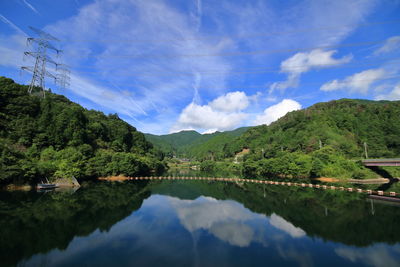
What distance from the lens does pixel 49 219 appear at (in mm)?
15531

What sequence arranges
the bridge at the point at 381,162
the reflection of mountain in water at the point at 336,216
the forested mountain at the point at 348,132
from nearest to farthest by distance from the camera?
the reflection of mountain in water at the point at 336,216 < the bridge at the point at 381,162 < the forested mountain at the point at 348,132

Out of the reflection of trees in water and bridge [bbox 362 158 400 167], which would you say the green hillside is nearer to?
bridge [bbox 362 158 400 167]

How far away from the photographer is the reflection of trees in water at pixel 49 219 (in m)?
11.2

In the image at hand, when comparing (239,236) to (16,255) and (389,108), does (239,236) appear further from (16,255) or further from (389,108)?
(389,108)

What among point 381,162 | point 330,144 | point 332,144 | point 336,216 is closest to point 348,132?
point 332,144

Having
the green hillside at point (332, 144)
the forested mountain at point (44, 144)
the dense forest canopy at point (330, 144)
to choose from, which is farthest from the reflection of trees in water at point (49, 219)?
the green hillside at point (332, 144)

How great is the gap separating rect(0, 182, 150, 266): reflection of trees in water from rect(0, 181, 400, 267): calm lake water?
49 mm

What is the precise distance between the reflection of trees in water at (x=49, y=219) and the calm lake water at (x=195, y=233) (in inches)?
1.9

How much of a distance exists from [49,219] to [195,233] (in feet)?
34.0

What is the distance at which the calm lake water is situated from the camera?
1026cm

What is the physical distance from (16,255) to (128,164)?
36531 millimetres

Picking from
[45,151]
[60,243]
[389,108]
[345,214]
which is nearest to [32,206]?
[60,243]

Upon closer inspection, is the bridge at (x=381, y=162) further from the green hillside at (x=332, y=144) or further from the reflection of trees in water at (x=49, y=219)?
the reflection of trees in water at (x=49, y=219)

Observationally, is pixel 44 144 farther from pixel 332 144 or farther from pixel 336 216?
pixel 332 144
